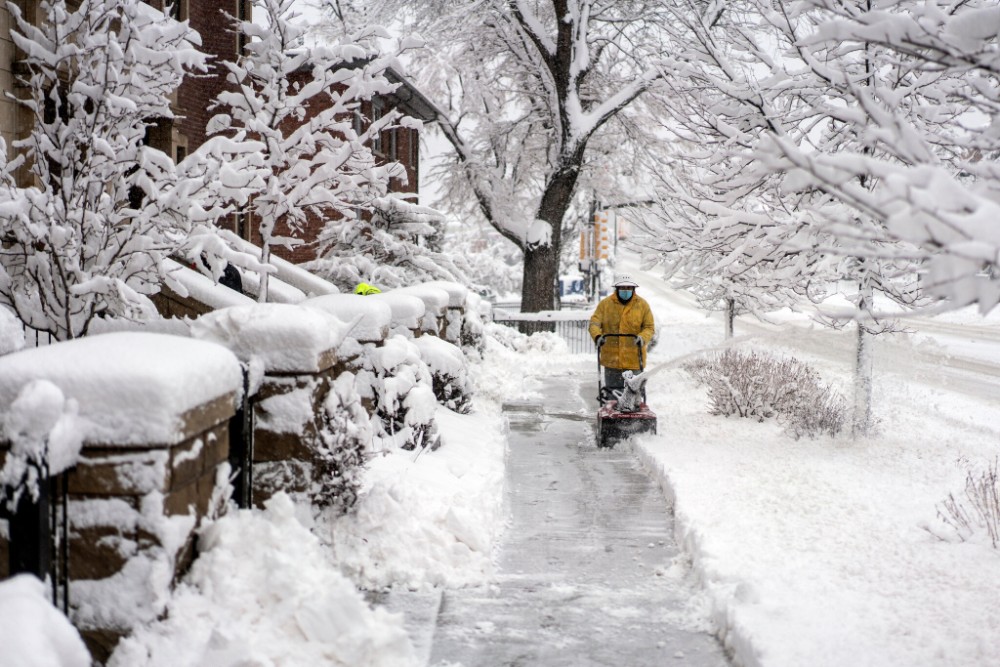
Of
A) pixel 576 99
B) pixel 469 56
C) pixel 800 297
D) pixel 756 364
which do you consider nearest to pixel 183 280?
pixel 800 297

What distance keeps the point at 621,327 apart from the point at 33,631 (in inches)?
315

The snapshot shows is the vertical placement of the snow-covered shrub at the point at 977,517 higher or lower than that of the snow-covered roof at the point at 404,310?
lower

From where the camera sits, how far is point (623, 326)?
10.1 m

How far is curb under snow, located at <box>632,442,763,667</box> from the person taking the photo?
4070 millimetres

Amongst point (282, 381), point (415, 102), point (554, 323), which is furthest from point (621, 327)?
point (415, 102)

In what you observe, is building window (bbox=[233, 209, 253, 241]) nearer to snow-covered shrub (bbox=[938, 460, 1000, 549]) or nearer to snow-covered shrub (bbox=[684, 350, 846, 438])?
snow-covered shrub (bbox=[684, 350, 846, 438])

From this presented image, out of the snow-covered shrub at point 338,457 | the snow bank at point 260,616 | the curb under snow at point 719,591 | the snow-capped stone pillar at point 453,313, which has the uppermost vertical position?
the snow-capped stone pillar at point 453,313

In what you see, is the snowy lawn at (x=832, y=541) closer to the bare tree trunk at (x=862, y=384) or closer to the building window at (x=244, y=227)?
the bare tree trunk at (x=862, y=384)

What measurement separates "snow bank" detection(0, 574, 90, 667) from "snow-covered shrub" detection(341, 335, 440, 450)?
13.1ft

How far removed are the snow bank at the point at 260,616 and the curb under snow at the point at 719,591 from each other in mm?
1467

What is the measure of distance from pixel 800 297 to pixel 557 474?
3.44m

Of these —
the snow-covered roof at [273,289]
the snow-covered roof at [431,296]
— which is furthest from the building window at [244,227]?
the snow-covered roof at [431,296]

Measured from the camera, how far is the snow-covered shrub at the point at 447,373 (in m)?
8.96

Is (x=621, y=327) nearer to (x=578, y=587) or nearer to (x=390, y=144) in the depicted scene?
(x=578, y=587)
